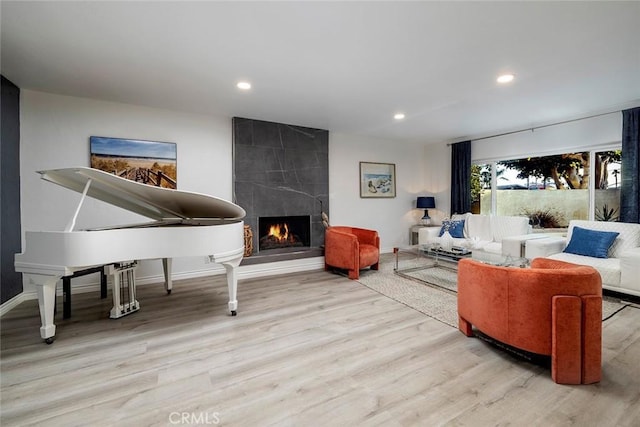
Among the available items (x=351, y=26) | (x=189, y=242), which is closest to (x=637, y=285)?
(x=351, y=26)

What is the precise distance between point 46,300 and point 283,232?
3.18m

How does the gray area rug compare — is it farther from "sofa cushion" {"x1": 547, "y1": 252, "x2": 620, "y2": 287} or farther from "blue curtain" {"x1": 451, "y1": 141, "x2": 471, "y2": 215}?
"blue curtain" {"x1": 451, "y1": 141, "x2": 471, "y2": 215}

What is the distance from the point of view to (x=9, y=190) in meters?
3.01

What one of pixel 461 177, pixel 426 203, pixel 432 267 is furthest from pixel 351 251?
pixel 461 177


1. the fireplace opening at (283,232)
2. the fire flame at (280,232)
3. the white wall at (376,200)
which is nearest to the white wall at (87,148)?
the fireplace opening at (283,232)

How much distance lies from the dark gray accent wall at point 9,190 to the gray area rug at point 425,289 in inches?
161

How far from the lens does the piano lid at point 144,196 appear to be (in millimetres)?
2227

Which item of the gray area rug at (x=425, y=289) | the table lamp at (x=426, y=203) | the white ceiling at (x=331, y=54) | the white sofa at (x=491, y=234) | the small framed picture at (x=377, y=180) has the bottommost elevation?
the gray area rug at (x=425, y=289)

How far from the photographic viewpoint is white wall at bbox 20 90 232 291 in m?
3.32

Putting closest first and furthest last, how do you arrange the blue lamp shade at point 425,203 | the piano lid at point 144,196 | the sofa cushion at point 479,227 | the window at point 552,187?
the piano lid at point 144,196 < the window at point 552,187 < the sofa cushion at point 479,227 < the blue lamp shade at point 425,203

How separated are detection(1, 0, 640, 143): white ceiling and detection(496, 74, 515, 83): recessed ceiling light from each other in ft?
0.24

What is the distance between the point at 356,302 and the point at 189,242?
191 centimetres

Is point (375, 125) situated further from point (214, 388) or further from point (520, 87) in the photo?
point (214, 388)

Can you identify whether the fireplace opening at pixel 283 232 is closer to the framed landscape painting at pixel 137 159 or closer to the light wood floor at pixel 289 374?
the framed landscape painting at pixel 137 159
